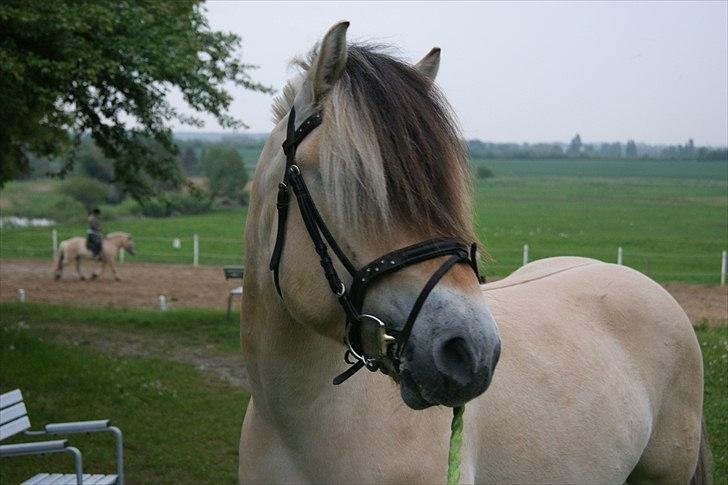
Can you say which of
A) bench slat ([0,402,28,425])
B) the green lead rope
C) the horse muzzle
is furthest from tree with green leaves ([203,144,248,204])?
the horse muzzle

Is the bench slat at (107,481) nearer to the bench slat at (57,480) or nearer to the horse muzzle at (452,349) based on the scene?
the bench slat at (57,480)

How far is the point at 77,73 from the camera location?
7738mm

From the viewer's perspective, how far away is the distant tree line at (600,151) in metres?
10.4

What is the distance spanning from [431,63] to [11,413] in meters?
3.66

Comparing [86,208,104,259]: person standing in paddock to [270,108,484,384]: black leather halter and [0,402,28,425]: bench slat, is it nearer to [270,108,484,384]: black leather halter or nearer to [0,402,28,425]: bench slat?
[0,402,28,425]: bench slat

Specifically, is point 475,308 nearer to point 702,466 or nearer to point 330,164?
point 330,164

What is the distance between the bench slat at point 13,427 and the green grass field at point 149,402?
1.33 meters

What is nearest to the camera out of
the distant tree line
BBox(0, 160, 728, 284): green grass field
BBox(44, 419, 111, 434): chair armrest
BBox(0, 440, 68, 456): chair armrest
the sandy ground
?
BBox(0, 440, 68, 456): chair armrest

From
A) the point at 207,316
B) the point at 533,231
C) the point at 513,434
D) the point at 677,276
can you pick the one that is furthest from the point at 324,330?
the point at 533,231

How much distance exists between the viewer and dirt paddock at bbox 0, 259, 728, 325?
13656 mm

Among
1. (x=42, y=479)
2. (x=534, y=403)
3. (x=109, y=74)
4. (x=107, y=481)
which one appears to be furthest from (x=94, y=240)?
(x=534, y=403)

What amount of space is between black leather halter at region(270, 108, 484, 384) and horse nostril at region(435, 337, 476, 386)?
10 centimetres

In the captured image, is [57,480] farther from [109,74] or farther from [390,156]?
[109,74]

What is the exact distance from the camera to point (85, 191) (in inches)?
1673
